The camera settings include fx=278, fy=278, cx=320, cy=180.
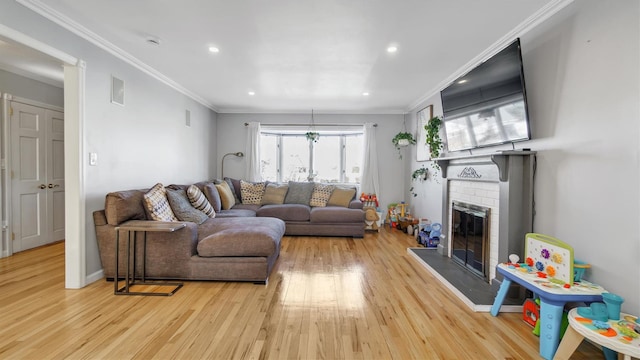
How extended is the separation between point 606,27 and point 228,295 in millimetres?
3407

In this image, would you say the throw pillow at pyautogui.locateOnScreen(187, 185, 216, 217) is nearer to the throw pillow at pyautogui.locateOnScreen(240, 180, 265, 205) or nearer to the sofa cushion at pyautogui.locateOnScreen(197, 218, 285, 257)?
the sofa cushion at pyautogui.locateOnScreen(197, 218, 285, 257)

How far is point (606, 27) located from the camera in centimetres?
177

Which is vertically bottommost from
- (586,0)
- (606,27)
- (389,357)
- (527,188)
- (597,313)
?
(389,357)

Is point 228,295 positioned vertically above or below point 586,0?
below

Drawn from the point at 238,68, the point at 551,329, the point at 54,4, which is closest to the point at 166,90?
the point at 238,68

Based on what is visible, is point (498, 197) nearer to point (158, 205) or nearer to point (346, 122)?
point (158, 205)

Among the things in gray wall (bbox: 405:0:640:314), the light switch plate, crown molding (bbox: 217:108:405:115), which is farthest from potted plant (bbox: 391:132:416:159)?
the light switch plate

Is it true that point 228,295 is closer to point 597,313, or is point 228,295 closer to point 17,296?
point 17,296

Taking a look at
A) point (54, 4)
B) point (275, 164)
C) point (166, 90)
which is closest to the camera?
point (54, 4)

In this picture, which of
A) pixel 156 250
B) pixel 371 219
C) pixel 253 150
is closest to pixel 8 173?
pixel 156 250

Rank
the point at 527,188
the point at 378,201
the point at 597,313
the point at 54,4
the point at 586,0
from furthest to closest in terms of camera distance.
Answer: the point at 378,201
the point at 527,188
the point at 54,4
the point at 586,0
the point at 597,313

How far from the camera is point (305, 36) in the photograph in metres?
2.65

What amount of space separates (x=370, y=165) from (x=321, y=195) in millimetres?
1293

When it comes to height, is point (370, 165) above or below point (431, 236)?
above
